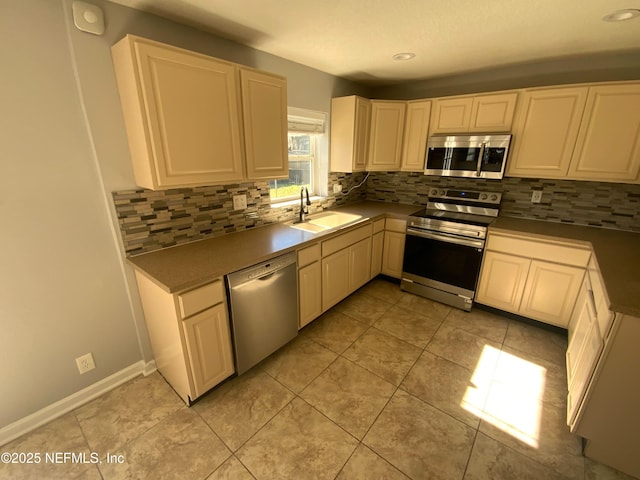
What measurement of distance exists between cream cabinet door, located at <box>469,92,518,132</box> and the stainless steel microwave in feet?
0.45

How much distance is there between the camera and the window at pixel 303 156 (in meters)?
2.73

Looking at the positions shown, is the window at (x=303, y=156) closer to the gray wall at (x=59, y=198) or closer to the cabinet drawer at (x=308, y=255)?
the cabinet drawer at (x=308, y=255)

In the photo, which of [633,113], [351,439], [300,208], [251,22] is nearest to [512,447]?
[351,439]

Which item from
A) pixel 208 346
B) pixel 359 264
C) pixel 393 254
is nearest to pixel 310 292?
pixel 359 264

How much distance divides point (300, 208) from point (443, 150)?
1.60 metres

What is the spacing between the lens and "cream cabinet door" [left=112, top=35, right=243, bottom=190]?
141cm

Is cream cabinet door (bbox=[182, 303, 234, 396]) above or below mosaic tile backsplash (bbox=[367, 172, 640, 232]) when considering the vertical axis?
below

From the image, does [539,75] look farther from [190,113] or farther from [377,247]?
[190,113]

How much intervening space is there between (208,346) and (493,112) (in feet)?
10.1

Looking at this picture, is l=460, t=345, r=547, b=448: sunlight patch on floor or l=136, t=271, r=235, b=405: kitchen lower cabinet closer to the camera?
l=136, t=271, r=235, b=405: kitchen lower cabinet

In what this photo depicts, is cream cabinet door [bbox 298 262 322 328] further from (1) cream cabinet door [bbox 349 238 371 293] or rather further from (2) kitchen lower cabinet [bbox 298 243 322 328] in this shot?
(1) cream cabinet door [bbox 349 238 371 293]

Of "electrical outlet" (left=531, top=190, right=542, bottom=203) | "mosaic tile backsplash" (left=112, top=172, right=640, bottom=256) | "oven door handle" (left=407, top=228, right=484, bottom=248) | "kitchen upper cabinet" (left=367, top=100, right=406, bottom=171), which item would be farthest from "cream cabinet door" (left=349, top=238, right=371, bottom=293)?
"electrical outlet" (left=531, top=190, right=542, bottom=203)

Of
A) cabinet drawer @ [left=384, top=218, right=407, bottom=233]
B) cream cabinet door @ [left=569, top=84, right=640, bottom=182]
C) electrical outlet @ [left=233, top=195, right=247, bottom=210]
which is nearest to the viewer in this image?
cream cabinet door @ [left=569, top=84, right=640, bottom=182]

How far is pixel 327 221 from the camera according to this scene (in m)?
2.90
